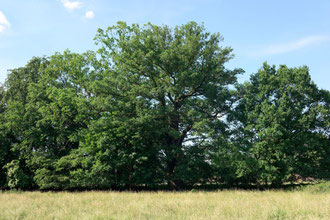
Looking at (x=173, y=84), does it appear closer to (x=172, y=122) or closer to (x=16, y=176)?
(x=172, y=122)

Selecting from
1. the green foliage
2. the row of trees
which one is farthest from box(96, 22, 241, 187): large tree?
the green foliage

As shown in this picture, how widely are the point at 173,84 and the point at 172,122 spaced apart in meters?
3.91

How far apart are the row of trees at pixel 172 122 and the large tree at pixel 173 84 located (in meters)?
0.10

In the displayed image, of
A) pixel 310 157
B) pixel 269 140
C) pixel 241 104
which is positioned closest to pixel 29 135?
pixel 241 104

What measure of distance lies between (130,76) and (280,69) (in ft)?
52.6

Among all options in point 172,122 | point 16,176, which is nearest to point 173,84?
point 172,122

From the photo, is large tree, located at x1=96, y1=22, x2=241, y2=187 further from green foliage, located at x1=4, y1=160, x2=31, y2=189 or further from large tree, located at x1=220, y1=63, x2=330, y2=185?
green foliage, located at x1=4, y1=160, x2=31, y2=189

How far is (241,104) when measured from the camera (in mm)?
24984

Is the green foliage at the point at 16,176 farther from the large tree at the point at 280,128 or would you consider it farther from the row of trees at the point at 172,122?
the large tree at the point at 280,128

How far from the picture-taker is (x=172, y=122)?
23.6 metres

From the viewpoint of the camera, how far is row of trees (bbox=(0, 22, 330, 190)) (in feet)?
71.8

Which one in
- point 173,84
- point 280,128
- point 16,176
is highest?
point 173,84

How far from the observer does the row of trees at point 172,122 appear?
862 inches

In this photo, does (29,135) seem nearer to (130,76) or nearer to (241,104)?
(130,76)
